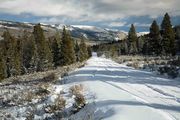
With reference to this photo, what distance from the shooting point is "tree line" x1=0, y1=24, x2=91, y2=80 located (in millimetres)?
74188

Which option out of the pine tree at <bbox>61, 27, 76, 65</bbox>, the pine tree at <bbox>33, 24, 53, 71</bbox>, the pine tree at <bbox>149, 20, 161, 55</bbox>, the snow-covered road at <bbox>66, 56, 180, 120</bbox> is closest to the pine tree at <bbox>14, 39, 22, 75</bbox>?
the pine tree at <bbox>33, 24, 53, 71</bbox>

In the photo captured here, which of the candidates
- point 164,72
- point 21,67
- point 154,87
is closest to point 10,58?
point 21,67

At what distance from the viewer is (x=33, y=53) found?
80.4 meters

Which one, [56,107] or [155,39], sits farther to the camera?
[155,39]

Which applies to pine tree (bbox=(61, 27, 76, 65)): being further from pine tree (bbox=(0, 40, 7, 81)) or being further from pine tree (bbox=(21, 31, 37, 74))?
pine tree (bbox=(0, 40, 7, 81))

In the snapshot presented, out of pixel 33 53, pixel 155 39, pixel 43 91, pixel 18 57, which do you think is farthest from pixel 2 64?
pixel 43 91

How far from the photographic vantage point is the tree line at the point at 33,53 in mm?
74188

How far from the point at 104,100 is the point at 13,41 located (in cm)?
7217

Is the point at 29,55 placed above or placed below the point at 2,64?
above

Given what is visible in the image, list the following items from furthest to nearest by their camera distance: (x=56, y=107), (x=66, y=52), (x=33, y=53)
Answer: (x=33, y=53)
(x=66, y=52)
(x=56, y=107)

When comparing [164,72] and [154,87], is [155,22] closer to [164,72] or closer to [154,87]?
[164,72]

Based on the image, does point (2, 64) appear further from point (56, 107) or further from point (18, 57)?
point (56, 107)

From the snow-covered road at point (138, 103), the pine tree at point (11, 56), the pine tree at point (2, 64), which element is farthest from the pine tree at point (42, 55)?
the snow-covered road at point (138, 103)

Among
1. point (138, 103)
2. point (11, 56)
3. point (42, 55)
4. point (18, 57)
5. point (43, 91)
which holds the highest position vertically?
point (138, 103)
